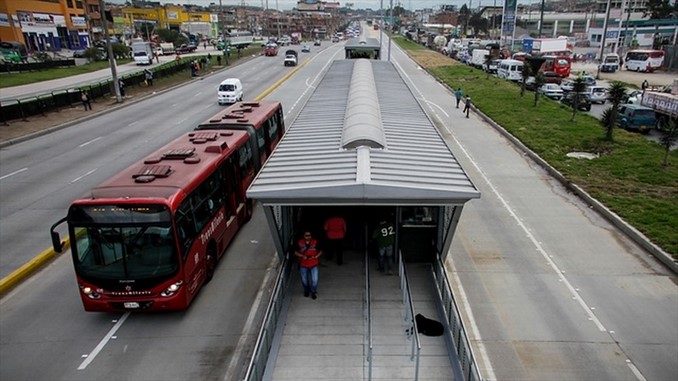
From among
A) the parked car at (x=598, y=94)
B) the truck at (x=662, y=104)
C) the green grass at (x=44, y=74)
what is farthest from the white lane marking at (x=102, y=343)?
the green grass at (x=44, y=74)

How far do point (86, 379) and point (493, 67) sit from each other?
56.5m

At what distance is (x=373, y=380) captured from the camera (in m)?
7.30

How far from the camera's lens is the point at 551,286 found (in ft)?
38.5

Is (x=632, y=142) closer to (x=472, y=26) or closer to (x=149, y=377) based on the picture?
(x=149, y=377)

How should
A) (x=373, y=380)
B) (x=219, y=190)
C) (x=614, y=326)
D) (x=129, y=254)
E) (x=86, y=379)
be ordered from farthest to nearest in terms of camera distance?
1. (x=219, y=190)
2. (x=614, y=326)
3. (x=129, y=254)
4. (x=86, y=379)
5. (x=373, y=380)

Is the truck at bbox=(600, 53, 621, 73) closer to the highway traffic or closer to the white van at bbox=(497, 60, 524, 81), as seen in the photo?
the white van at bbox=(497, 60, 524, 81)

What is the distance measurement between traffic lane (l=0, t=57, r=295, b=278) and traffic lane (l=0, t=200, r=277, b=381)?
1927mm

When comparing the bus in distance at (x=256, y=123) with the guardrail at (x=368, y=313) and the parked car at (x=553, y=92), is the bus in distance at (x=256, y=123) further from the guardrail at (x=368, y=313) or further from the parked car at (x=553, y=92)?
the parked car at (x=553, y=92)

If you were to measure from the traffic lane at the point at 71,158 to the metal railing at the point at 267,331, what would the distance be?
25.3ft

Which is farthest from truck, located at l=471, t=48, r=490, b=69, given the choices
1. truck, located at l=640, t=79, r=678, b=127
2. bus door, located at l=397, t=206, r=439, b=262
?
bus door, located at l=397, t=206, r=439, b=262

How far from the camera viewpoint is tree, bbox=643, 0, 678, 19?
8302 centimetres

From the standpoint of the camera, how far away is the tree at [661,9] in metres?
83.0

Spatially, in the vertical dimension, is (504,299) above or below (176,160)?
below

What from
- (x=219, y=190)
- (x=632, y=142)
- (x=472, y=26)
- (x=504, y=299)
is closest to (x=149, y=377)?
(x=219, y=190)
